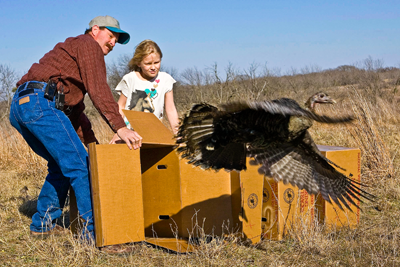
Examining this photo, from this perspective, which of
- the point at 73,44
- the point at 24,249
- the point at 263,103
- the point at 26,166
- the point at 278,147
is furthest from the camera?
the point at 26,166

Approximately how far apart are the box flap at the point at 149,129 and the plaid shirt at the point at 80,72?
0.74 ft

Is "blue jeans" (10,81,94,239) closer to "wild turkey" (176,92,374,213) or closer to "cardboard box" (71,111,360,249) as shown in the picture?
"cardboard box" (71,111,360,249)

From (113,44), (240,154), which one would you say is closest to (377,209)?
(240,154)

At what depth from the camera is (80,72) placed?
3209mm

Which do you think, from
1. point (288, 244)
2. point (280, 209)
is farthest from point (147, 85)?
point (288, 244)

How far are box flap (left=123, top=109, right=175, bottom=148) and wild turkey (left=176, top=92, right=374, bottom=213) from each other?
176mm

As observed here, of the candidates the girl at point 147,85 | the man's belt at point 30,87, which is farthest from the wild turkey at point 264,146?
the man's belt at point 30,87

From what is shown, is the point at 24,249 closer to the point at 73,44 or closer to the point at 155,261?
the point at 155,261

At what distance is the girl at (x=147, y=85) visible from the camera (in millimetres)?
4340

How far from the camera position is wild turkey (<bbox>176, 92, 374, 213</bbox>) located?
337 cm

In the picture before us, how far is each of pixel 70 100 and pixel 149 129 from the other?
0.81 m

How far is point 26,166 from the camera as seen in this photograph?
7172 millimetres

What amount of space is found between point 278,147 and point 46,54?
2.69 metres

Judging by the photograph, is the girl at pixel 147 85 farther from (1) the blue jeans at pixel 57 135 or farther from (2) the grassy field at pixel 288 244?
(1) the blue jeans at pixel 57 135
